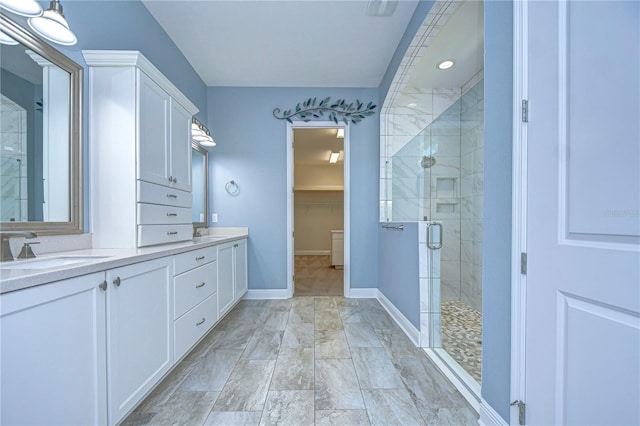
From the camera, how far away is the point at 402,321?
7.85 ft

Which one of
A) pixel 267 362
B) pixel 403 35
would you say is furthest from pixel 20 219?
pixel 403 35

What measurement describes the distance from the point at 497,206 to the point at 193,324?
6.57 feet

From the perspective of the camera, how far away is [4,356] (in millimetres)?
741

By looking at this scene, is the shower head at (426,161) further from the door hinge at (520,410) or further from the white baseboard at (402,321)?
the door hinge at (520,410)

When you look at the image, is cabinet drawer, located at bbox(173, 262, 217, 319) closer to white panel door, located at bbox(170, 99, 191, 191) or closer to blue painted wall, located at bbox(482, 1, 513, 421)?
white panel door, located at bbox(170, 99, 191, 191)

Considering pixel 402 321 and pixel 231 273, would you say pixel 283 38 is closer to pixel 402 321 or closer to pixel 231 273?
pixel 231 273

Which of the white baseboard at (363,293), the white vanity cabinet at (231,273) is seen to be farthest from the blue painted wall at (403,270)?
the white vanity cabinet at (231,273)

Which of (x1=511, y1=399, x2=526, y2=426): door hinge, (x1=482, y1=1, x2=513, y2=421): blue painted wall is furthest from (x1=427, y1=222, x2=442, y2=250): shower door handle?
(x1=511, y1=399, x2=526, y2=426): door hinge

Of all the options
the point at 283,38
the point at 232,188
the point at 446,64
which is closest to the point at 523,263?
the point at 283,38

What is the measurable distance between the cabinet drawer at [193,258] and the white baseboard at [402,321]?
1.78 m

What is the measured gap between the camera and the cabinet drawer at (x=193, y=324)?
1633mm

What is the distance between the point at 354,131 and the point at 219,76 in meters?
1.79

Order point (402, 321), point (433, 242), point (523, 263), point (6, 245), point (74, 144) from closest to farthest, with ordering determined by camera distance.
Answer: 1. point (523, 263)
2. point (6, 245)
3. point (74, 144)
4. point (433, 242)
5. point (402, 321)

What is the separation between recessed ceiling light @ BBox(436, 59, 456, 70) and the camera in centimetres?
285
